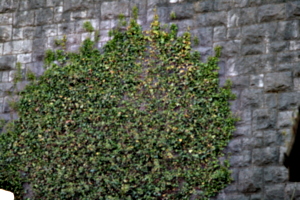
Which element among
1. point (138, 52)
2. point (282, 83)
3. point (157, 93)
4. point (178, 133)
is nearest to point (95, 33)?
point (138, 52)

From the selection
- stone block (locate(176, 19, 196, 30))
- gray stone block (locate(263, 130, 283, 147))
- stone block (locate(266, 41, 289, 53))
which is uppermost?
stone block (locate(176, 19, 196, 30))

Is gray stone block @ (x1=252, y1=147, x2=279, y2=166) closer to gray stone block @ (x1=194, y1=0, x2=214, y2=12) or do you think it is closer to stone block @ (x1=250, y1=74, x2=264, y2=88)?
stone block @ (x1=250, y1=74, x2=264, y2=88)

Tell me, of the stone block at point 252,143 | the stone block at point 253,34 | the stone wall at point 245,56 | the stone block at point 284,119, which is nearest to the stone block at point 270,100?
the stone wall at point 245,56

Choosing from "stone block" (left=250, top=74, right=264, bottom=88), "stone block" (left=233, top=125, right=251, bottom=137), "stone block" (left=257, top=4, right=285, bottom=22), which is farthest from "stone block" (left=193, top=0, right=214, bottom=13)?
"stone block" (left=233, top=125, right=251, bottom=137)

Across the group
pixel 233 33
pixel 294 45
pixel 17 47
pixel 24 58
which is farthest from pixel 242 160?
pixel 17 47

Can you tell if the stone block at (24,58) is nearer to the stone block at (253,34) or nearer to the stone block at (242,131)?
the stone block at (253,34)

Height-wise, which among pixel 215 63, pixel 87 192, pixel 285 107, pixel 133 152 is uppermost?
pixel 215 63

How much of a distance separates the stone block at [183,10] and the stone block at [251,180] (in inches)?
94.1

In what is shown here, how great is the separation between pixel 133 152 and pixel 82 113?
3.25 ft

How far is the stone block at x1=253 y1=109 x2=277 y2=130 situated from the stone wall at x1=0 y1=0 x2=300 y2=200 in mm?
13

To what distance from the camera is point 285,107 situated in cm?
834

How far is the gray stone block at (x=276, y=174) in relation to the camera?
810cm

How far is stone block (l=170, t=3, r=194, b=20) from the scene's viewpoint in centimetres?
913

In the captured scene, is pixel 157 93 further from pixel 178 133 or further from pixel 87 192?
pixel 87 192
